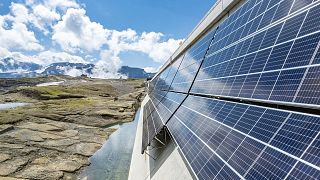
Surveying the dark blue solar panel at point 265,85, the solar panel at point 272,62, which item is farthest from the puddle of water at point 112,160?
the dark blue solar panel at point 265,85

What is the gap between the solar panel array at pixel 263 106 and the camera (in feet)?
21.7

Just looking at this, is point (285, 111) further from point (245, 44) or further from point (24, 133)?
point (24, 133)

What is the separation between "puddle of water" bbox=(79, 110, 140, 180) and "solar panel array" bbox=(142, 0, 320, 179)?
44.7 ft

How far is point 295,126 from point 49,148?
3143 cm

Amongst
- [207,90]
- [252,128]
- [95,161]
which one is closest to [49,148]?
[95,161]

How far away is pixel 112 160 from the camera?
31.0 meters

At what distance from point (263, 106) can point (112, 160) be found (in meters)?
23.9

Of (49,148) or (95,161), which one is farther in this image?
(49,148)

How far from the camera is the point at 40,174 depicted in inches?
1038

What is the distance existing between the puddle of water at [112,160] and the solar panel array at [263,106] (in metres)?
13.6

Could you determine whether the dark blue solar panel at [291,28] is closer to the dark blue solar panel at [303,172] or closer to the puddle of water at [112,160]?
the dark blue solar panel at [303,172]

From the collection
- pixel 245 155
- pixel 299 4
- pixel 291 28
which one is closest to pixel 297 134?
pixel 245 155

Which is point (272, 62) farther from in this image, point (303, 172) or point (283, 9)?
point (303, 172)

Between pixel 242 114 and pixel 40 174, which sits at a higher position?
pixel 242 114
